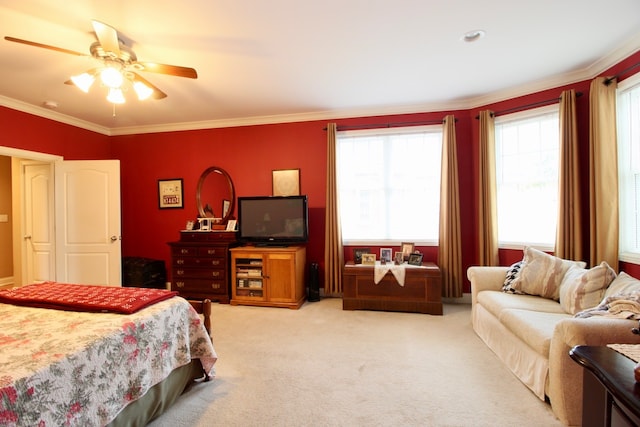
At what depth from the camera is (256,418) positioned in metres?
1.75

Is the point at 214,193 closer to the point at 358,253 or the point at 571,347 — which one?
the point at 358,253

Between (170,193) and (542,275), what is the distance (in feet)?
16.0

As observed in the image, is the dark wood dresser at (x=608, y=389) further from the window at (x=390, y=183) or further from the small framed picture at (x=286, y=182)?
the small framed picture at (x=286, y=182)

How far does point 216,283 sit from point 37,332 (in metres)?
2.59

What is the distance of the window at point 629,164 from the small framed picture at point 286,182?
344 cm

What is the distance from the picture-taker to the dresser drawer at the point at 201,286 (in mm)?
3990

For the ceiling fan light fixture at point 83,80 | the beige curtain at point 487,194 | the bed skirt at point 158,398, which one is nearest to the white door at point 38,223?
the ceiling fan light fixture at point 83,80

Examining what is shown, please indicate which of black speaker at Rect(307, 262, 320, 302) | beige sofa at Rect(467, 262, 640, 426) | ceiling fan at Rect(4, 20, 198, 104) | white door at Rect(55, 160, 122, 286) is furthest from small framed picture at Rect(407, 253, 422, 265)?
white door at Rect(55, 160, 122, 286)

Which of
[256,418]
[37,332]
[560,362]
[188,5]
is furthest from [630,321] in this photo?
[188,5]

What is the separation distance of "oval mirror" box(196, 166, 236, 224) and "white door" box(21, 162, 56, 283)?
6.23 ft

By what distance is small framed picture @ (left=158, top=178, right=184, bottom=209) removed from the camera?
4.62m

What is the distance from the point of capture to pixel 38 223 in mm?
4121

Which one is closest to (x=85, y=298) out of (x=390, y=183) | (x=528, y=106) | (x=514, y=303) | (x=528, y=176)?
(x=514, y=303)

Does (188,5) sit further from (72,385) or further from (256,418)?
(256,418)
